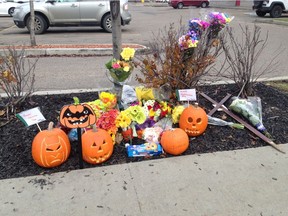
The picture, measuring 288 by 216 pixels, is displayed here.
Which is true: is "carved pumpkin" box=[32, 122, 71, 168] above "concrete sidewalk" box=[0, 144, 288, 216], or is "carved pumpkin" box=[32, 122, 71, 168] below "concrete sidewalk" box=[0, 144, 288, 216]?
above

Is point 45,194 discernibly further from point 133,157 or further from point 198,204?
point 198,204

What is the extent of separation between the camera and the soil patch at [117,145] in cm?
308

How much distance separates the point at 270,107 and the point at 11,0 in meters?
24.8

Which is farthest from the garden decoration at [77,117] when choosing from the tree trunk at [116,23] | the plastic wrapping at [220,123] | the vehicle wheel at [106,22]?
the vehicle wheel at [106,22]

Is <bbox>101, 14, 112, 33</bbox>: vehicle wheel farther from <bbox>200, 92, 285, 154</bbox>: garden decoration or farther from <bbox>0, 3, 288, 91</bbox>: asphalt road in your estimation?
<bbox>200, 92, 285, 154</bbox>: garden decoration

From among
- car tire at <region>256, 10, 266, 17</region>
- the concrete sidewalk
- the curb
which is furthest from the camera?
car tire at <region>256, 10, 266, 17</region>

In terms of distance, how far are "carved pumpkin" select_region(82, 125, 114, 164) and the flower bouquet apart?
830mm

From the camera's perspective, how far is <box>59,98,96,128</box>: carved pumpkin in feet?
9.22

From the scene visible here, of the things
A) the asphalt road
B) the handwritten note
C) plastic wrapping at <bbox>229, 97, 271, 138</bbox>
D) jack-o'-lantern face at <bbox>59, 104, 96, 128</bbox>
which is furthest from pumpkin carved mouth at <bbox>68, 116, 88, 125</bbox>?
plastic wrapping at <bbox>229, 97, 271, 138</bbox>

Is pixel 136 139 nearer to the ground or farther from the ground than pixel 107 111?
nearer to the ground

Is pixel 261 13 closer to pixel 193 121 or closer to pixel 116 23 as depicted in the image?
pixel 116 23

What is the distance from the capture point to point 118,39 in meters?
3.91

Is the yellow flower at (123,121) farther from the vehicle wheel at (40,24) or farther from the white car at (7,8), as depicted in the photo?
the white car at (7,8)

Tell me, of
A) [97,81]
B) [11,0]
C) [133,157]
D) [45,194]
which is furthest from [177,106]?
[11,0]
